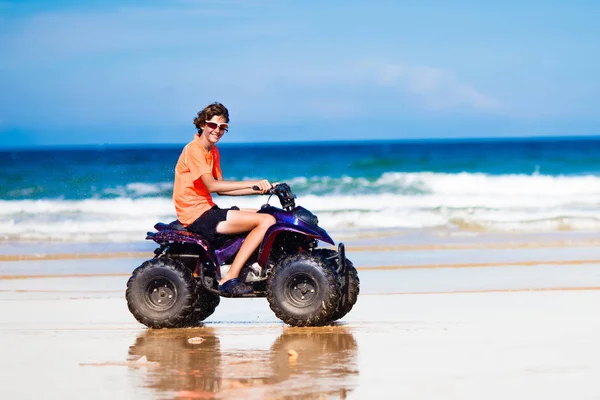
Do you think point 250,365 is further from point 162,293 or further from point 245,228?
point 162,293

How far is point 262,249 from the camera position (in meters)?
8.04

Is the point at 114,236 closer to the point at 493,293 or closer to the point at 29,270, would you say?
the point at 29,270

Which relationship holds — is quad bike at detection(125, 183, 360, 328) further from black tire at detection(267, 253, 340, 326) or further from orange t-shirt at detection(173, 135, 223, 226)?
orange t-shirt at detection(173, 135, 223, 226)

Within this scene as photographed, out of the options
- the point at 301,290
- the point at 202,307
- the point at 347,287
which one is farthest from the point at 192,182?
the point at 347,287

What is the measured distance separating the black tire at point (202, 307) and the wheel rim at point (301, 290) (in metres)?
0.70

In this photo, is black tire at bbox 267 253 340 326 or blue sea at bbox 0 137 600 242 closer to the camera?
black tire at bbox 267 253 340 326

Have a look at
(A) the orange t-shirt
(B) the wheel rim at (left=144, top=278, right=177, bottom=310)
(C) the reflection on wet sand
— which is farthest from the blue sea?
(C) the reflection on wet sand

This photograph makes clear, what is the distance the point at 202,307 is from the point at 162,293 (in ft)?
1.25

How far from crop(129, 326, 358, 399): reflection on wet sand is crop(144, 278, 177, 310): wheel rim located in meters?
0.25

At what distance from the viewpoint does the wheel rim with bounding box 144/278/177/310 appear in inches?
321

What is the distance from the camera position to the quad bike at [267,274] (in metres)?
7.91

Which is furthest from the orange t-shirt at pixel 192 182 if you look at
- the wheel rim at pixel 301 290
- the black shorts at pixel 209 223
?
the wheel rim at pixel 301 290

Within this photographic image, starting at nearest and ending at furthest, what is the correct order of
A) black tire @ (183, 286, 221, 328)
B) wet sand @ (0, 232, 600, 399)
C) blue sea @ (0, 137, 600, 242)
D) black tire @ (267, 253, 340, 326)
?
wet sand @ (0, 232, 600, 399)
black tire @ (267, 253, 340, 326)
black tire @ (183, 286, 221, 328)
blue sea @ (0, 137, 600, 242)

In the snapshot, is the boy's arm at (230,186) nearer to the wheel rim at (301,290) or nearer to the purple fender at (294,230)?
the purple fender at (294,230)
